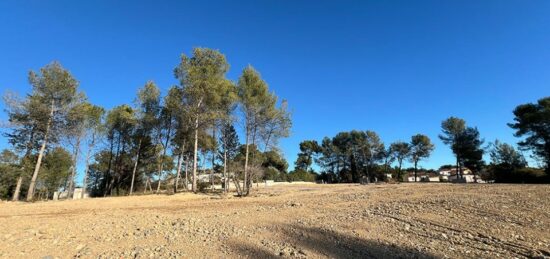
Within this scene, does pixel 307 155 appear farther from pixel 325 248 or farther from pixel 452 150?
pixel 325 248

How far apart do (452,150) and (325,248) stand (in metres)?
50.3

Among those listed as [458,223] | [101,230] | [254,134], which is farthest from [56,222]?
[254,134]

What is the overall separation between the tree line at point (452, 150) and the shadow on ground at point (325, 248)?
97.3 feet

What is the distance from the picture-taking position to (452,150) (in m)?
47.3

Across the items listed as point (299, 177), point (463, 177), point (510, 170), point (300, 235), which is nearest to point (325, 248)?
point (300, 235)

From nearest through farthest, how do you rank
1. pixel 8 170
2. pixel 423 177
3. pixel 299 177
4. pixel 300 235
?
pixel 300 235, pixel 8 170, pixel 299 177, pixel 423 177

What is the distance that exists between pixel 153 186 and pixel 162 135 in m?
13.0

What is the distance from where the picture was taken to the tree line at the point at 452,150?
3155cm

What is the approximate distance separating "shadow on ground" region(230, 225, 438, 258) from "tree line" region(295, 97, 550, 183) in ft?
97.3

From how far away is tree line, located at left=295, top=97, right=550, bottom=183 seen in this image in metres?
31.5

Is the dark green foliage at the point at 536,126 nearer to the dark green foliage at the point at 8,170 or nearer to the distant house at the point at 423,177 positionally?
the distant house at the point at 423,177

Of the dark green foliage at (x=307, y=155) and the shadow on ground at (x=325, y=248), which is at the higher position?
the dark green foliage at (x=307, y=155)

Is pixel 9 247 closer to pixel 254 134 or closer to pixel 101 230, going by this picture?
pixel 101 230

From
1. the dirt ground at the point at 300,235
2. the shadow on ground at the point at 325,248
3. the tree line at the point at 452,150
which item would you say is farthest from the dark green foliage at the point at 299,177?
the shadow on ground at the point at 325,248
